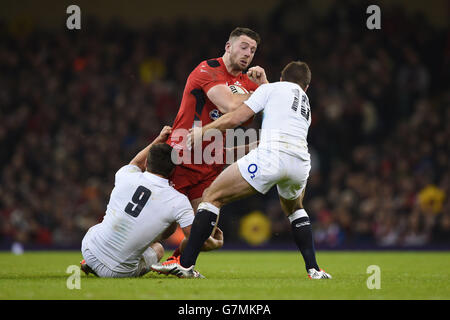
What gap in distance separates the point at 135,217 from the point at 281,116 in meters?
1.72

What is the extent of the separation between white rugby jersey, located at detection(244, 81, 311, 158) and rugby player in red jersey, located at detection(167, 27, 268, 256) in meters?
0.60

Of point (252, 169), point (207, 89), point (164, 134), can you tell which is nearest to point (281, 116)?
point (252, 169)

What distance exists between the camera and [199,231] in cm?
649

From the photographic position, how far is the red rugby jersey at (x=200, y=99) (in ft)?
23.9

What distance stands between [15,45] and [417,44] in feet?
38.2

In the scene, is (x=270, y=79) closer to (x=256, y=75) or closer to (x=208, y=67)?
(x=208, y=67)

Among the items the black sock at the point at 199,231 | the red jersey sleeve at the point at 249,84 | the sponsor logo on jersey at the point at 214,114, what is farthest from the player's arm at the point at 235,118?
the red jersey sleeve at the point at 249,84

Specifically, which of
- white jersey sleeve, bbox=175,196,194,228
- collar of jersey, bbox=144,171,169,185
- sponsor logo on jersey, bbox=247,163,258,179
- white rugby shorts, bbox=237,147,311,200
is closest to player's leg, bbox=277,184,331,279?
white rugby shorts, bbox=237,147,311,200

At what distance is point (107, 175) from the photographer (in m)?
17.0

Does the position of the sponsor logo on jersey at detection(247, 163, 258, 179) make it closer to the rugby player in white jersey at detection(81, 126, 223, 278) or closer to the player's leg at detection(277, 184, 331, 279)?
the player's leg at detection(277, 184, 331, 279)

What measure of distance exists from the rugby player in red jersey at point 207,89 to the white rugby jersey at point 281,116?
0.60 m
